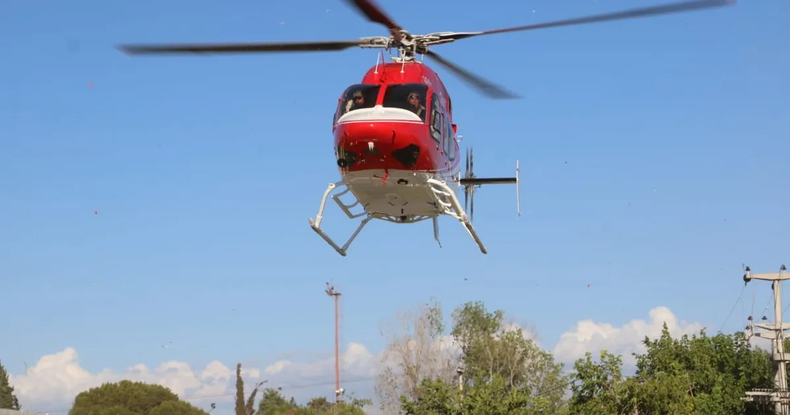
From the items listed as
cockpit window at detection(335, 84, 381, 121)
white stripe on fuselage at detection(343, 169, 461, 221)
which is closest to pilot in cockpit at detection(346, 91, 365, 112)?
cockpit window at detection(335, 84, 381, 121)

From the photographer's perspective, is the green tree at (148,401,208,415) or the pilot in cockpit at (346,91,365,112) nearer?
the pilot in cockpit at (346,91,365,112)

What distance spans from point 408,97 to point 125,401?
224ft

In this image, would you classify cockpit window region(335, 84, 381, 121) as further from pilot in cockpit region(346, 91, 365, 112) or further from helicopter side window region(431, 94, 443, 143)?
helicopter side window region(431, 94, 443, 143)

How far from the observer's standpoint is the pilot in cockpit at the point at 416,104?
77.9 feet

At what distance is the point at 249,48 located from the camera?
22906 millimetres

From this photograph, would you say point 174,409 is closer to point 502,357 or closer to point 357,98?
point 502,357

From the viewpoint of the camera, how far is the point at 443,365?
67000 millimetres

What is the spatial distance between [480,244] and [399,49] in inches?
207

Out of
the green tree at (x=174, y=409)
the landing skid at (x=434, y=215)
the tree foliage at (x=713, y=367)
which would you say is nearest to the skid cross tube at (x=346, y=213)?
the landing skid at (x=434, y=215)

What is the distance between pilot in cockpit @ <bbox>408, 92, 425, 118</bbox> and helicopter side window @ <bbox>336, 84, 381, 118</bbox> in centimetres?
80

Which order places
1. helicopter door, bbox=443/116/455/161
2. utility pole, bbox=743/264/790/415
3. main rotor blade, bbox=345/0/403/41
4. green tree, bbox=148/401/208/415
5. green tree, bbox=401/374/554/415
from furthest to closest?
green tree, bbox=148/401/208/415
utility pole, bbox=743/264/790/415
green tree, bbox=401/374/554/415
helicopter door, bbox=443/116/455/161
main rotor blade, bbox=345/0/403/41

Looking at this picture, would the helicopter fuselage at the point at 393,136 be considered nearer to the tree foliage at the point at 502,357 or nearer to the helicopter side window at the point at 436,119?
the helicopter side window at the point at 436,119

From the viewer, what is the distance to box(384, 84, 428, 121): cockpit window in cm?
2370

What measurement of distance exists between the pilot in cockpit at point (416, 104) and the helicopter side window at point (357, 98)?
802mm
